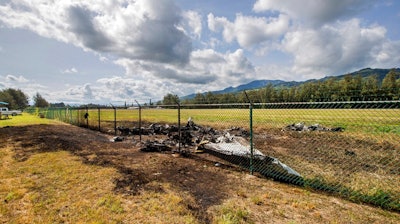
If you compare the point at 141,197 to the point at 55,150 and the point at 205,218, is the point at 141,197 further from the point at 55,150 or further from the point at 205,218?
the point at 55,150

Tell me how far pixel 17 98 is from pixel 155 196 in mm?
111519

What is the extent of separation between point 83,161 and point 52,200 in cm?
288

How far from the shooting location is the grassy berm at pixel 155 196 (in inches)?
129

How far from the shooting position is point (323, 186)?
4.41m

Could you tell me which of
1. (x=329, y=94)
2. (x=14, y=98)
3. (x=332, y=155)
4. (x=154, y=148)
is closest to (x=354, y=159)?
(x=332, y=155)

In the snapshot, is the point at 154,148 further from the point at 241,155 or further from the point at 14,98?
the point at 14,98

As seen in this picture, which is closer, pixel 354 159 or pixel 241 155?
pixel 241 155

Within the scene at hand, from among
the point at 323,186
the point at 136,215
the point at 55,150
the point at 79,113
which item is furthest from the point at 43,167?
the point at 79,113

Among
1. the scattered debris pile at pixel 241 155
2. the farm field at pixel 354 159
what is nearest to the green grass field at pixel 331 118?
the farm field at pixel 354 159

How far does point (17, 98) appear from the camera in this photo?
3386 inches

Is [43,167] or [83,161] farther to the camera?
[83,161]

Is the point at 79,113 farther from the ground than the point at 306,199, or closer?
farther from the ground

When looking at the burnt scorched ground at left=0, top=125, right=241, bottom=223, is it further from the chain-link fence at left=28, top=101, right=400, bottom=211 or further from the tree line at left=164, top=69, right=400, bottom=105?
the tree line at left=164, top=69, right=400, bottom=105

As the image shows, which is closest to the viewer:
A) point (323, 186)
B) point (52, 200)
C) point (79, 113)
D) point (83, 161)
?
point (52, 200)
